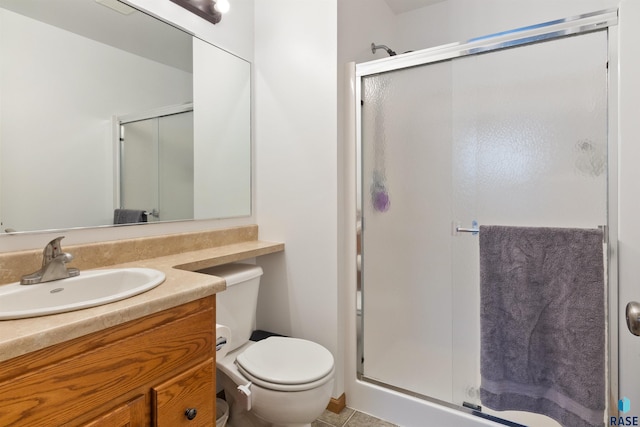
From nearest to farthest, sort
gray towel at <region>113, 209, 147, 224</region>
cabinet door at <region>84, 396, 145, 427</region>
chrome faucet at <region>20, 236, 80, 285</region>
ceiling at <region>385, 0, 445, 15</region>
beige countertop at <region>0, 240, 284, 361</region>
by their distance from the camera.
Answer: beige countertop at <region>0, 240, 284, 361</region> < cabinet door at <region>84, 396, 145, 427</region> < chrome faucet at <region>20, 236, 80, 285</region> < gray towel at <region>113, 209, 147, 224</region> < ceiling at <region>385, 0, 445, 15</region>

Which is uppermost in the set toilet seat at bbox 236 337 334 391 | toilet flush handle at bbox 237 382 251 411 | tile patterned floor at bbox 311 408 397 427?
toilet seat at bbox 236 337 334 391

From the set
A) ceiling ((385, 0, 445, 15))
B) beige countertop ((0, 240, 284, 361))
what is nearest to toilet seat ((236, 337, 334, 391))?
beige countertop ((0, 240, 284, 361))

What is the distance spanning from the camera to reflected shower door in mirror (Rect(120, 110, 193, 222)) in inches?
56.2

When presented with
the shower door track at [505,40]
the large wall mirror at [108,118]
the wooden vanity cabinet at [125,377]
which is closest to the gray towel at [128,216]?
the large wall mirror at [108,118]

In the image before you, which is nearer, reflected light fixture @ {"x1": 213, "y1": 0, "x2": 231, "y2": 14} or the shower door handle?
the shower door handle

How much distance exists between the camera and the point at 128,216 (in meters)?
1.41

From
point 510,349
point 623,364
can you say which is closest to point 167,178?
point 510,349

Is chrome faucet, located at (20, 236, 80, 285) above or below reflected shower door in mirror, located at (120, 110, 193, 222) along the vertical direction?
below

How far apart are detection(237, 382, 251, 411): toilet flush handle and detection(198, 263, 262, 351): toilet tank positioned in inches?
8.4

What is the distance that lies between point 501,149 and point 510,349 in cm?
88

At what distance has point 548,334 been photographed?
129 centimetres

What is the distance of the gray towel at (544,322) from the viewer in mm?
1200

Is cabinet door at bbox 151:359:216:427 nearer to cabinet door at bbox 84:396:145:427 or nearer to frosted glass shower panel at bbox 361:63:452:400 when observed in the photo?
cabinet door at bbox 84:396:145:427

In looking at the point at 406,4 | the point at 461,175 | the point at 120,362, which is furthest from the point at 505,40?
the point at 120,362
